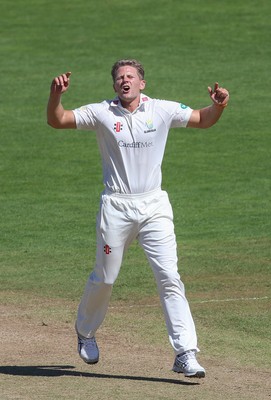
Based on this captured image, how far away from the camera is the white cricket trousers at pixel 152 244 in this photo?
31.2ft

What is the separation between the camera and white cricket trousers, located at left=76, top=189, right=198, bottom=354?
9500mm

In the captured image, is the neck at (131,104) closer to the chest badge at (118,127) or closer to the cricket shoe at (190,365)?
the chest badge at (118,127)

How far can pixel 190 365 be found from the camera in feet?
30.8

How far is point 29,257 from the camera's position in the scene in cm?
1462

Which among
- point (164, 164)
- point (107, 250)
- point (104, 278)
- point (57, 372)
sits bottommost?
point (57, 372)

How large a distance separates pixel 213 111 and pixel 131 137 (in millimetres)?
709

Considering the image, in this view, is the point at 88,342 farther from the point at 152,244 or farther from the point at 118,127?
the point at 118,127

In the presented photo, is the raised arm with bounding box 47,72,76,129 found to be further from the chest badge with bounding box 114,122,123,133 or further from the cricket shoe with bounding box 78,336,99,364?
the cricket shoe with bounding box 78,336,99,364

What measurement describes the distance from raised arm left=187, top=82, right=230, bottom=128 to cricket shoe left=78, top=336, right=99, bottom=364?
6.63ft

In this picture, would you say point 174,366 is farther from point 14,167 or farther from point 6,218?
point 14,167

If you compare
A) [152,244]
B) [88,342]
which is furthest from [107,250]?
[88,342]

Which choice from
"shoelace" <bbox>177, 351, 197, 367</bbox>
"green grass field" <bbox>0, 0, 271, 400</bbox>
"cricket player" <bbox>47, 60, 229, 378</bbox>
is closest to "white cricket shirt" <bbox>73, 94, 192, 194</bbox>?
"cricket player" <bbox>47, 60, 229, 378</bbox>

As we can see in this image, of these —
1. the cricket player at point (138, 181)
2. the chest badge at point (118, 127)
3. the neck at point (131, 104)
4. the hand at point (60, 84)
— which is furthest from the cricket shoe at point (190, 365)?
the hand at point (60, 84)

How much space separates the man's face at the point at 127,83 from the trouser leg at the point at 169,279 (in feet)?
3.03
